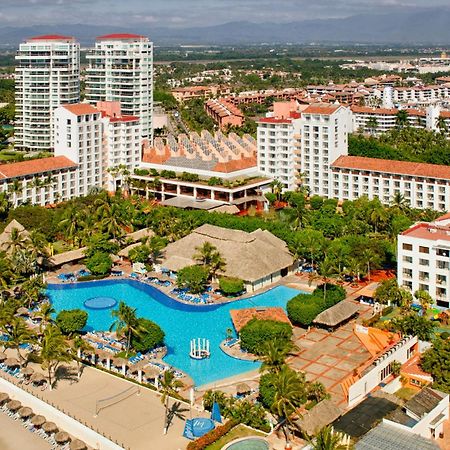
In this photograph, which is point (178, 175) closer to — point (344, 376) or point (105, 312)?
point (105, 312)

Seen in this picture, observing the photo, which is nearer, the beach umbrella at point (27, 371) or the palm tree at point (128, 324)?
the beach umbrella at point (27, 371)

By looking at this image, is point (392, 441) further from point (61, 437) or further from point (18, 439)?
point (18, 439)

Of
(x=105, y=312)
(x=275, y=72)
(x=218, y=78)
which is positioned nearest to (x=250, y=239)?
(x=105, y=312)

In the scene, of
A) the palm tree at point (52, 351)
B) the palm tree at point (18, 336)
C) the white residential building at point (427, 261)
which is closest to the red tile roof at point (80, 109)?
the palm tree at point (18, 336)

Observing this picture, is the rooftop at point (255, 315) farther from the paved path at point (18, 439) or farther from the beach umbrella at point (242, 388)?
the paved path at point (18, 439)

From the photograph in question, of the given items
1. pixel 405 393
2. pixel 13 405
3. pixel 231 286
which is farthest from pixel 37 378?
pixel 405 393

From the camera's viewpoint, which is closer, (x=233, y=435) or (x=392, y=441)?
(x=392, y=441)
